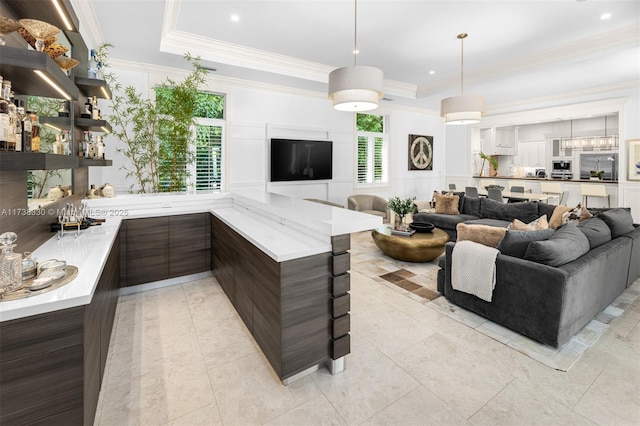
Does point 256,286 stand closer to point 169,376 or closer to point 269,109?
point 169,376

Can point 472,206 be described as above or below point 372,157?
below

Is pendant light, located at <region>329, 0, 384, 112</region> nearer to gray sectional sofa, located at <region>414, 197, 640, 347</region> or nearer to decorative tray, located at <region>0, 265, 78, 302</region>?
gray sectional sofa, located at <region>414, 197, 640, 347</region>

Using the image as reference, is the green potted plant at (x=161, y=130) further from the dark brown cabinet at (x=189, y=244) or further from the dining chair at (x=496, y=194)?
the dining chair at (x=496, y=194)

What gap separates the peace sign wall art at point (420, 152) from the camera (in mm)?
8695

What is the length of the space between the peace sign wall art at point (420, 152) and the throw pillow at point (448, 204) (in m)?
2.81

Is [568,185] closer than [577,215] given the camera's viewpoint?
No

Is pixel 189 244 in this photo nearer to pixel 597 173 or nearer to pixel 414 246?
pixel 414 246

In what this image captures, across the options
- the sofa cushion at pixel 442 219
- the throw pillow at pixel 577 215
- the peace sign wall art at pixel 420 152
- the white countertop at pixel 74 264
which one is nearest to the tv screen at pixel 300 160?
the sofa cushion at pixel 442 219

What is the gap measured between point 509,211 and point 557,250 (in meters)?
3.34

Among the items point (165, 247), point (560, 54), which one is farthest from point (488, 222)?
point (165, 247)

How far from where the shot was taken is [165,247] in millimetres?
3465

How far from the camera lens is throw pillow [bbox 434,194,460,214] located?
6.00 meters

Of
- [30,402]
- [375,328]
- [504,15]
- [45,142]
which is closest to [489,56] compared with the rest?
[504,15]

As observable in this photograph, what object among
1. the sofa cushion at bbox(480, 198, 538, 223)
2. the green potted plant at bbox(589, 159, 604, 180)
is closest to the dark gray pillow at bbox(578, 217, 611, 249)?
the sofa cushion at bbox(480, 198, 538, 223)
